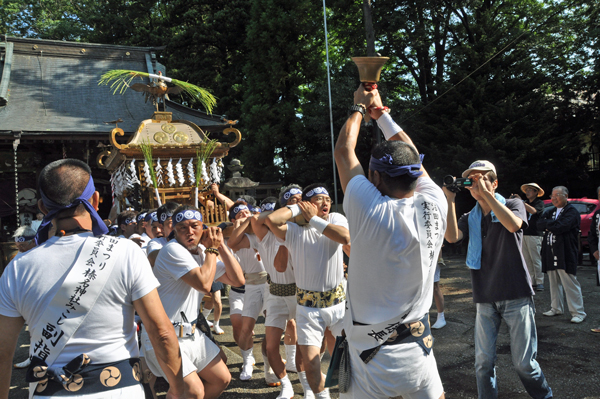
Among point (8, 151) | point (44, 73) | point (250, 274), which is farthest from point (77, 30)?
point (250, 274)

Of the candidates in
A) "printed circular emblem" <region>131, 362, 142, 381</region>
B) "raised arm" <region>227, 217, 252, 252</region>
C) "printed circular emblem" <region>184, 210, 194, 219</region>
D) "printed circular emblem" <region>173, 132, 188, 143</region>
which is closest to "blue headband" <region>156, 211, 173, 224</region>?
"raised arm" <region>227, 217, 252, 252</region>

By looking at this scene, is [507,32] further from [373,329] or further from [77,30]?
[77,30]

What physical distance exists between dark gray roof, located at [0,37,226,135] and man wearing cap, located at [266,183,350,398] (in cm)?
996

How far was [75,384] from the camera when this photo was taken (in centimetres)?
194

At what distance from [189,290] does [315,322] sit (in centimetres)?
118

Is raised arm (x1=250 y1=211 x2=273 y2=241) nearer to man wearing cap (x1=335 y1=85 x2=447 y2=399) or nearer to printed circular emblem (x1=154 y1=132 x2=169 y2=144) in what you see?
man wearing cap (x1=335 y1=85 x2=447 y2=399)

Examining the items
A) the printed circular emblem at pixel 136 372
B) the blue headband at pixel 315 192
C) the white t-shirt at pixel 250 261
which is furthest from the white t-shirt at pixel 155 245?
the printed circular emblem at pixel 136 372

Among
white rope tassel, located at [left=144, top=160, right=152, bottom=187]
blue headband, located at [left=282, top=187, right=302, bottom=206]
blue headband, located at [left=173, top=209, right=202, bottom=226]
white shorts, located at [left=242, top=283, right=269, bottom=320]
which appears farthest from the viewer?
white rope tassel, located at [left=144, top=160, right=152, bottom=187]

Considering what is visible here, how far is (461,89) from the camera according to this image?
1620 centimetres

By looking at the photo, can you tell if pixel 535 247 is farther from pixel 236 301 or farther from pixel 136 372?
pixel 136 372

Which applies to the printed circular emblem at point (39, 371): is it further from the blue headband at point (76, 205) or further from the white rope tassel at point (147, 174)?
the white rope tassel at point (147, 174)

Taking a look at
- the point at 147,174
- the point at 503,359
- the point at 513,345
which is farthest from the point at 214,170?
the point at 513,345

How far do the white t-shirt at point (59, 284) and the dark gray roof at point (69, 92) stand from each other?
11726mm

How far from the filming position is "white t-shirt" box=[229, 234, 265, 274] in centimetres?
580
